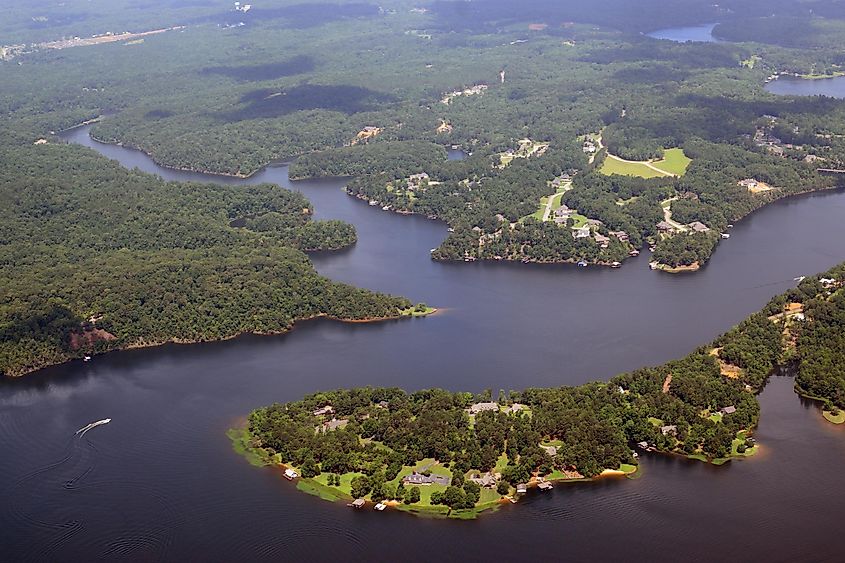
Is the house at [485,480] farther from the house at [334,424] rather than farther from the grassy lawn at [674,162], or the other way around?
the grassy lawn at [674,162]

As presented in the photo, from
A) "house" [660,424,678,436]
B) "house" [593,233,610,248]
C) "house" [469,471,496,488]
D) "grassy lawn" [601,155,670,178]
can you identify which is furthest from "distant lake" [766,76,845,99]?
"house" [469,471,496,488]

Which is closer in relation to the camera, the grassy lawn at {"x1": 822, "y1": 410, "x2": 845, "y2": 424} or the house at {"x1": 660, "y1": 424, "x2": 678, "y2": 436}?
the house at {"x1": 660, "y1": 424, "x2": 678, "y2": 436}

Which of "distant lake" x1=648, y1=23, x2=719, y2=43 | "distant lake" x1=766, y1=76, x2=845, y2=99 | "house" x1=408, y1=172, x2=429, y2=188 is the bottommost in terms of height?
"distant lake" x1=648, y1=23, x2=719, y2=43

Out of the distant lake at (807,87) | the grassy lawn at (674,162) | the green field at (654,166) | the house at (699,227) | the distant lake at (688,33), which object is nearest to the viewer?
the house at (699,227)

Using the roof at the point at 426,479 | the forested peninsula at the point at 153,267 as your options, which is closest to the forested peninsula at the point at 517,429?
the roof at the point at 426,479

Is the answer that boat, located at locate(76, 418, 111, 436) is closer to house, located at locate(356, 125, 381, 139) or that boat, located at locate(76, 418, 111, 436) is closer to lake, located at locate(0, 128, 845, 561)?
lake, located at locate(0, 128, 845, 561)

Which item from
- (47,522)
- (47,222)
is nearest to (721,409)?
(47,522)
